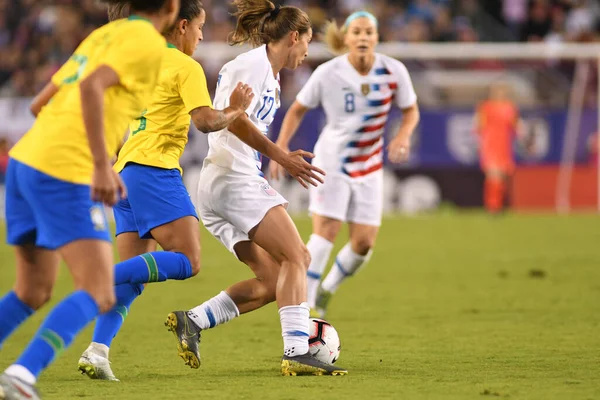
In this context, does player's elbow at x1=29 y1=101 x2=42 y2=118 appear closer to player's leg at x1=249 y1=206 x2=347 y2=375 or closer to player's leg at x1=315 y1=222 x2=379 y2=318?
player's leg at x1=249 y1=206 x2=347 y2=375

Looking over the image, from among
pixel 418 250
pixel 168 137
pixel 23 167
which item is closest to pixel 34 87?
pixel 418 250

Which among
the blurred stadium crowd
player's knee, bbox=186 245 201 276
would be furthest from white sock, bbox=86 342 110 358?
the blurred stadium crowd

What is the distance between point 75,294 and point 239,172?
1690mm

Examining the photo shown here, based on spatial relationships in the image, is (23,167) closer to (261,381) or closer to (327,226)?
(261,381)

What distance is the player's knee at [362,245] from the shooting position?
29.6 ft

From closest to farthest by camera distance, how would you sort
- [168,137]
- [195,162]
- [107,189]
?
[107,189] < [168,137] < [195,162]

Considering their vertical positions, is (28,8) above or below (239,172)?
above

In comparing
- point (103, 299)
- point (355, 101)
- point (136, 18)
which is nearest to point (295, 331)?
point (103, 299)

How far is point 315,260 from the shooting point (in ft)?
29.3

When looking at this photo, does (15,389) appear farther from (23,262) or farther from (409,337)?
(409,337)

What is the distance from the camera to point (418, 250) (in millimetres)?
14742

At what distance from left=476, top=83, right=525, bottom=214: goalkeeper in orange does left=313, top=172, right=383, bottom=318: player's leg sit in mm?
11097

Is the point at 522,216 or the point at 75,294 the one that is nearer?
the point at 75,294

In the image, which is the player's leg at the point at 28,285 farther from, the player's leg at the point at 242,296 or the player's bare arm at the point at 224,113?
the player's leg at the point at 242,296
